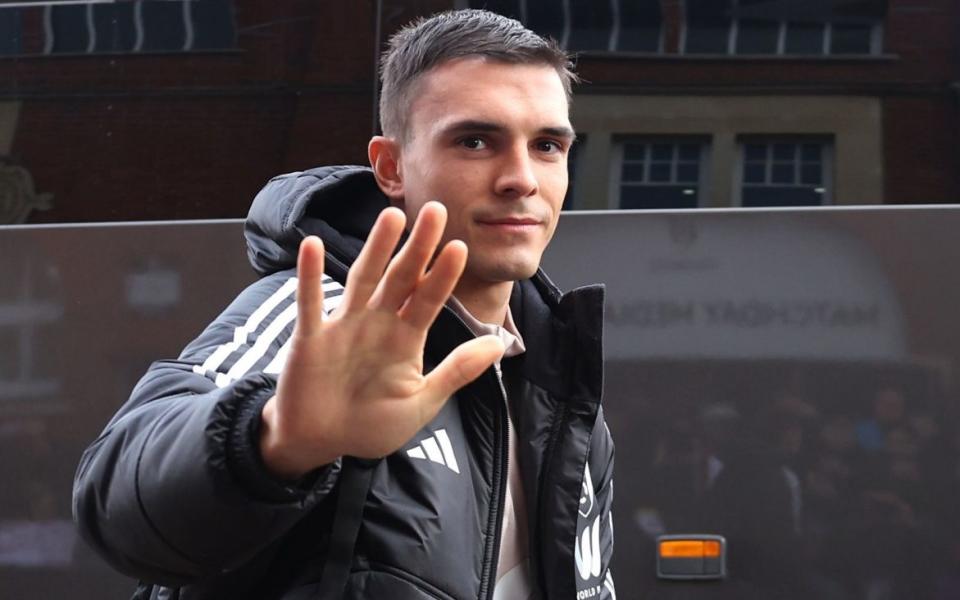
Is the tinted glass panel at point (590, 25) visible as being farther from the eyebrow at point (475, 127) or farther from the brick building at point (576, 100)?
the eyebrow at point (475, 127)

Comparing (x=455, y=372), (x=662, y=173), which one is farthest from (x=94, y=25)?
(x=455, y=372)

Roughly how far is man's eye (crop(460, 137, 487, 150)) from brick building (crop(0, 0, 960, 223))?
2222 millimetres

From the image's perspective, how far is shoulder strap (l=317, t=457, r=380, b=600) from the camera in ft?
4.90

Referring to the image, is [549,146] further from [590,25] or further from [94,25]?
[94,25]

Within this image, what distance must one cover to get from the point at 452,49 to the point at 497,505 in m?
0.62

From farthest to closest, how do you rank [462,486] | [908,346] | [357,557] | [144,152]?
[144,152]
[908,346]
[462,486]
[357,557]

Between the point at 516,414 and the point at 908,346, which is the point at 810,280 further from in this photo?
the point at 516,414

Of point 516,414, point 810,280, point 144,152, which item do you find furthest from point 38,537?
point 516,414

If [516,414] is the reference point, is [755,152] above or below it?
above

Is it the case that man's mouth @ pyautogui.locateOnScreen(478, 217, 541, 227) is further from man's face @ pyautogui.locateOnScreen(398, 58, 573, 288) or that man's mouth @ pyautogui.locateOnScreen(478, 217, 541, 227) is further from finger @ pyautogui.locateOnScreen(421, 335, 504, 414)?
finger @ pyautogui.locateOnScreen(421, 335, 504, 414)

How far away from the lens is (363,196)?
195 centimetres

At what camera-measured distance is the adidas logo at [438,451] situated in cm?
161

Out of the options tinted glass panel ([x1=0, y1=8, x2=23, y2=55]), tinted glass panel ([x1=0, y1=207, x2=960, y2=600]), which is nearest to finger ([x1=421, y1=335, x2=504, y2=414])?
tinted glass panel ([x1=0, y1=207, x2=960, y2=600])

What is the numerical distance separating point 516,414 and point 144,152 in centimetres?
258
